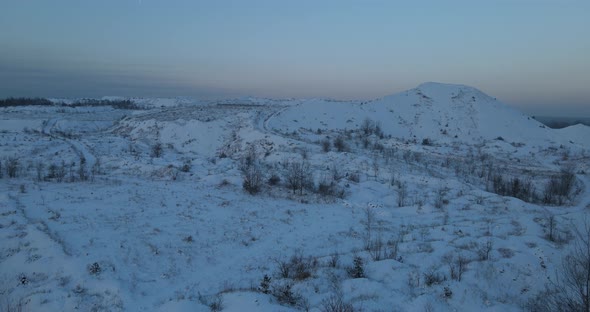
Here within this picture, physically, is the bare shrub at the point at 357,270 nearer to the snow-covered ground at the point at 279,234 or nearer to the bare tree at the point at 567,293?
the snow-covered ground at the point at 279,234

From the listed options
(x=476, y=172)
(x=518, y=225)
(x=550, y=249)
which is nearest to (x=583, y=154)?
(x=476, y=172)

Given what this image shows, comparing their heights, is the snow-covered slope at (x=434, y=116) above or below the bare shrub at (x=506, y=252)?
above

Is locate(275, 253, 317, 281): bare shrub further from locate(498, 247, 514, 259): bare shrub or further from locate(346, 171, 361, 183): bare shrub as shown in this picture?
locate(346, 171, 361, 183): bare shrub

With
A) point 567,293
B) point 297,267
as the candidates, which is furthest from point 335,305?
point 567,293

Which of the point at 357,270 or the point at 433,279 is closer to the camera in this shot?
the point at 433,279

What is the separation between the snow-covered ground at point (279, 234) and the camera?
6219 mm

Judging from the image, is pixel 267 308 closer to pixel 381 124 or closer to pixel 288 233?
pixel 288 233

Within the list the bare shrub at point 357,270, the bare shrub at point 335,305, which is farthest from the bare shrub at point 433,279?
the bare shrub at point 335,305

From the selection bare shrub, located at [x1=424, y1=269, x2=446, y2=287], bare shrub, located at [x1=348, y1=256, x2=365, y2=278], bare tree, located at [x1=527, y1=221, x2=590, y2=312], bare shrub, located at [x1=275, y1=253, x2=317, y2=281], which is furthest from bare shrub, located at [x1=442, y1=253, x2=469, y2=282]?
bare shrub, located at [x1=275, y1=253, x2=317, y2=281]

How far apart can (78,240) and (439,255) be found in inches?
341

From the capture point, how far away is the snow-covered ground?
20.4 ft

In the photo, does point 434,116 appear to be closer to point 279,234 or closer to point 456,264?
point 279,234

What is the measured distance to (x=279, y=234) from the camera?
10023 mm

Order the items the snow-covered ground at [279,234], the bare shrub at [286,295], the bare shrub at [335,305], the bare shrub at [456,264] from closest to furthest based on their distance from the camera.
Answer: the bare shrub at [335,305]
the bare shrub at [286,295]
the snow-covered ground at [279,234]
the bare shrub at [456,264]
